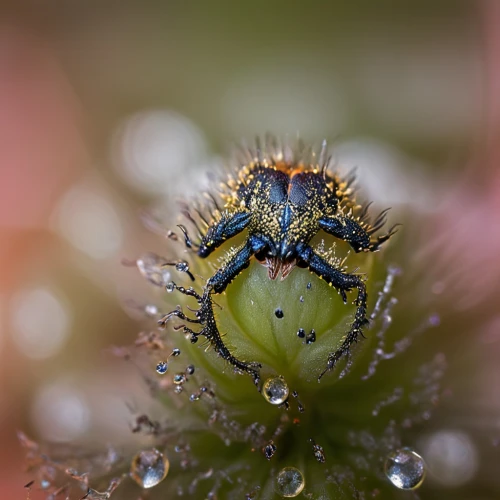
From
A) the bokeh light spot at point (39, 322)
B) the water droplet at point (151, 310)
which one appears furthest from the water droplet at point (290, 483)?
the bokeh light spot at point (39, 322)

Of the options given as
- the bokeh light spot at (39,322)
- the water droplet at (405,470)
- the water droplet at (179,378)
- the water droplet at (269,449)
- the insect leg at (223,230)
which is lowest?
the water droplet at (405,470)

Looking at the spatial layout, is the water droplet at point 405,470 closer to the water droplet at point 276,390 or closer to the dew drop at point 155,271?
the water droplet at point 276,390

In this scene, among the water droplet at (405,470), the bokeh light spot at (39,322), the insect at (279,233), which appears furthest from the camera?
the bokeh light spot at (39,322)

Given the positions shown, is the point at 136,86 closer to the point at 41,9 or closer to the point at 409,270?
the point at 41,9

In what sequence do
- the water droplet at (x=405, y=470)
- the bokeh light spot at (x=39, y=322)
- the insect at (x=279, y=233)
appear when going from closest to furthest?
the insect at (x=279, y=233), the water droplet at (x=405, y=470), the bokeh light spot at (x=39, y=322)

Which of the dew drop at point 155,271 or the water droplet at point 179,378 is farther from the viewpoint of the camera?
the dew drop at point 155,271

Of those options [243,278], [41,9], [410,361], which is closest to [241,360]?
[243,278]
